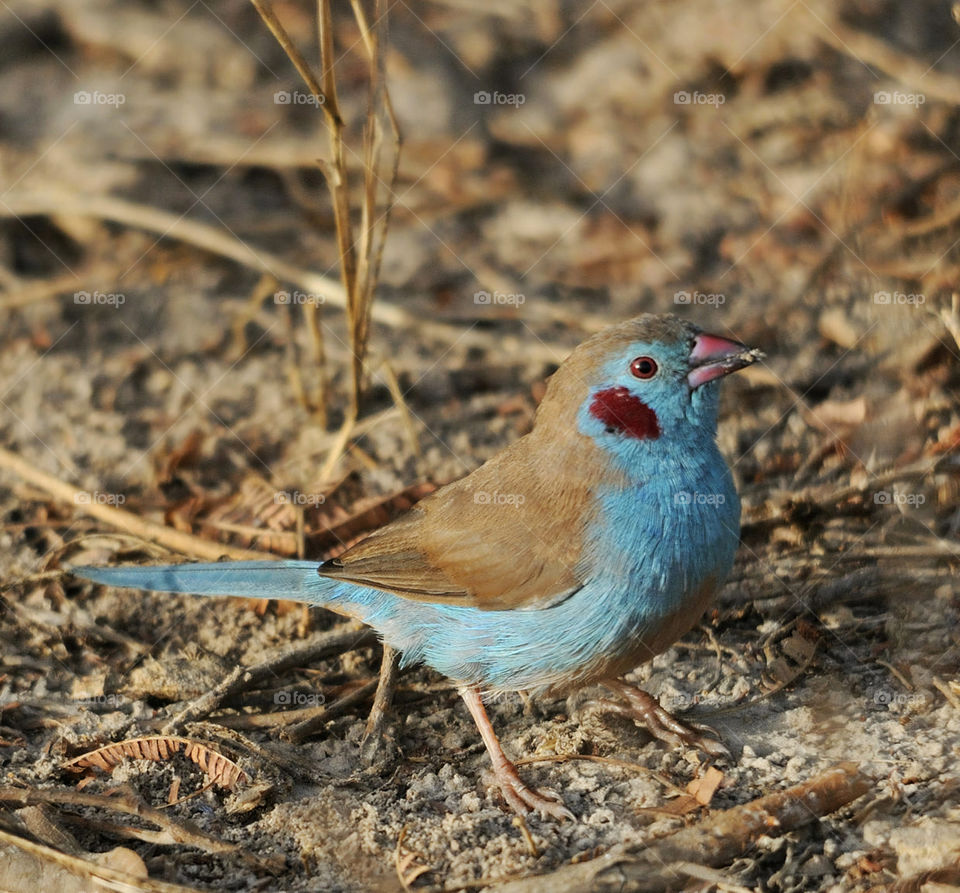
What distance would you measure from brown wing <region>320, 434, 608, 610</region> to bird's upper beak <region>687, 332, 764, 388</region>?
0.41m

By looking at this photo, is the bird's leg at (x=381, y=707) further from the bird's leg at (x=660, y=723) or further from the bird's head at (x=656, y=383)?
the bird's head at (x=656, y=383)

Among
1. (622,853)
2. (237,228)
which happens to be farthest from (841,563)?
(237,228)

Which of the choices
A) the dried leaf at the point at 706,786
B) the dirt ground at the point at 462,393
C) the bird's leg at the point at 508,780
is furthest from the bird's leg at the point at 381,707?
the dried leaf at the point at 706,786

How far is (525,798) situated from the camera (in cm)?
348

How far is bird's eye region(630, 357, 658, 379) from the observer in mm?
3674

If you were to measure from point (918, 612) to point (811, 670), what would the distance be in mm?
430

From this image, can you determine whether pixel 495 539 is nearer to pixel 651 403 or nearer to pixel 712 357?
pixel 651 403

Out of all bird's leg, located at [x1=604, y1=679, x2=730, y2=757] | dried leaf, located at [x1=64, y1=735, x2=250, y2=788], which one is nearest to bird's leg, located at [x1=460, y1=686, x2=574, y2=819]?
bird's leg, located at [x1=604, y1=679, x2=730, y2=757]

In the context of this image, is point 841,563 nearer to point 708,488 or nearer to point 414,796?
point 708,488

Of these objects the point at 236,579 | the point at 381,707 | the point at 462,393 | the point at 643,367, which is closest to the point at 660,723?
the point at 381,707

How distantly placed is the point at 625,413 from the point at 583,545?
1.45ft

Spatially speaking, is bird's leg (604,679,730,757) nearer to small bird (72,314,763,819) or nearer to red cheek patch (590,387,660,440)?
small bird (72,314,763,819)

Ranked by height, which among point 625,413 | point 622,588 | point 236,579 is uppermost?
point 625,413

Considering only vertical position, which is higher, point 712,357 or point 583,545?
point 712,357
